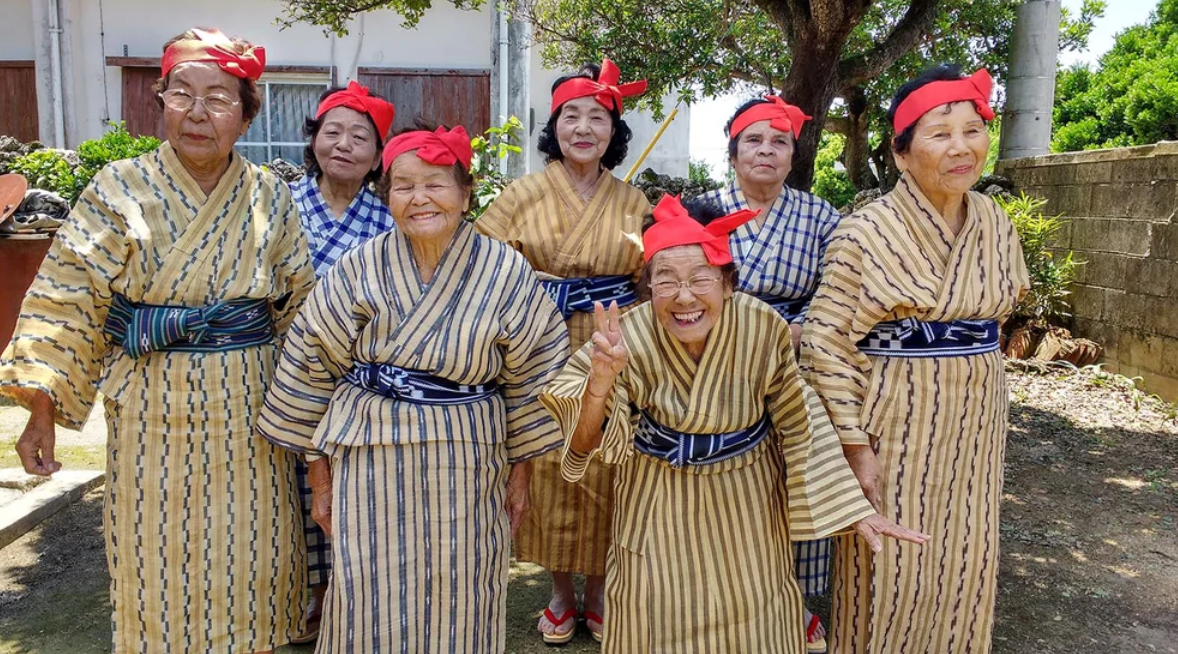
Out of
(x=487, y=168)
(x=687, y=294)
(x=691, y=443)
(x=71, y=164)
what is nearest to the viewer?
(x=687, y=294)

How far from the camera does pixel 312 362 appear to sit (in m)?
2.57

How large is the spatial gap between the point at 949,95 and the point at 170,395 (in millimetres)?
2423

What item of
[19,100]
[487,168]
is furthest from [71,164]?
[487,168]

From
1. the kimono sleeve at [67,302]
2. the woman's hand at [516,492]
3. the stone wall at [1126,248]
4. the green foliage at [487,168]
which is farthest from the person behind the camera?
the stone wall at [1126,248]

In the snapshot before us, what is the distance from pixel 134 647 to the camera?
2.72 m

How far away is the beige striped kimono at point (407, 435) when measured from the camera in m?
2.47

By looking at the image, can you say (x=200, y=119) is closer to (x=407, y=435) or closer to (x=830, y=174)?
(x=407, y=435)

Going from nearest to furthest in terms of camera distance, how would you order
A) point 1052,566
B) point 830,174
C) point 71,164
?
point 1052,566
point 71,164
point 830,174

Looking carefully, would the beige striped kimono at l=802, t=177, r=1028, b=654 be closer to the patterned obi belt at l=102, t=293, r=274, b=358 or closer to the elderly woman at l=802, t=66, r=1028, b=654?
the elderly woman at l=802, t=66, r=1028, b=654

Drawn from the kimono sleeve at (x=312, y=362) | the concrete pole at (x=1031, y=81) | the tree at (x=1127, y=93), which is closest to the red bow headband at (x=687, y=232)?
the kimono sleeve at (x=312, y=362)

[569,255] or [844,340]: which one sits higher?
[569,255]

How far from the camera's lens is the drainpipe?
9.78 metres

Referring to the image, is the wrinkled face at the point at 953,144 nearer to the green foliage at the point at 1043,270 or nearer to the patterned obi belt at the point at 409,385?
the patterned obi belt at the point at 409,385

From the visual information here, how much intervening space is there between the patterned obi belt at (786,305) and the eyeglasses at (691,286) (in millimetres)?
788
